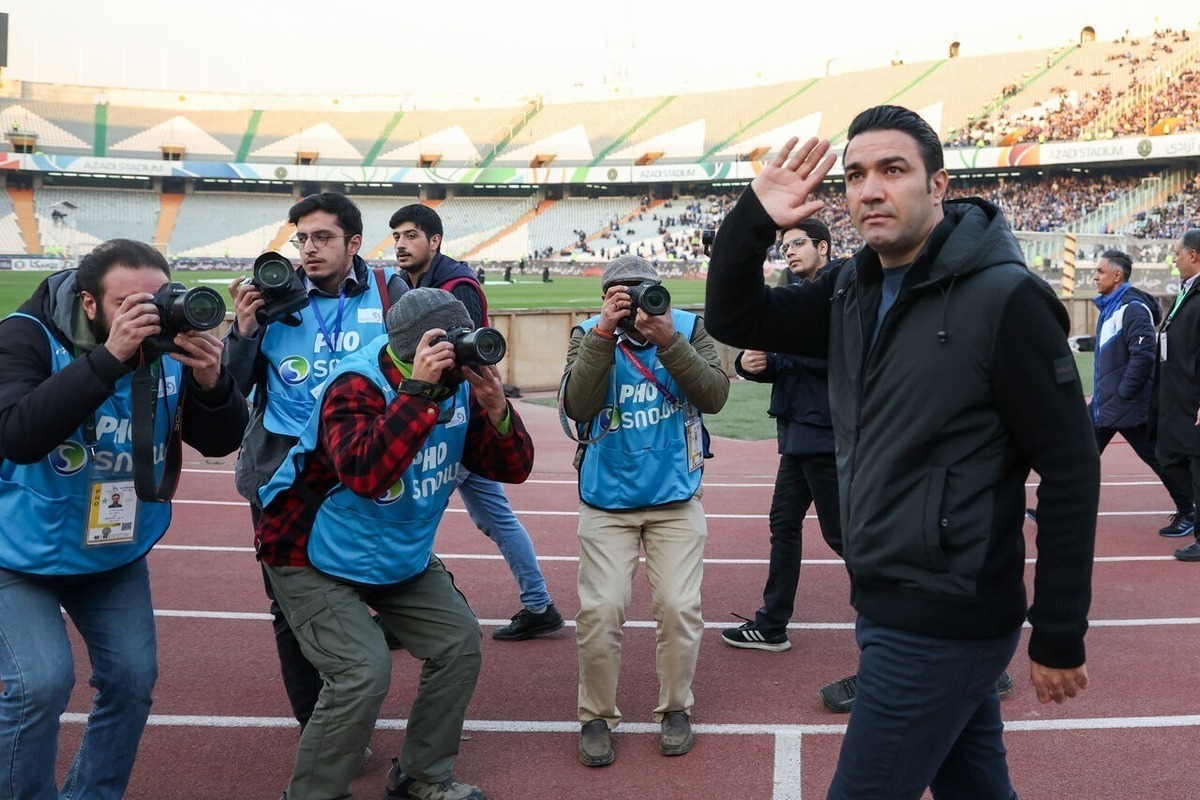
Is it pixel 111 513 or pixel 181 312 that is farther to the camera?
pixel 111 513

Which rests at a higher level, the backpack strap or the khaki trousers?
the backpack strap

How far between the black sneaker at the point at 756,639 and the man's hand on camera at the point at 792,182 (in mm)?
3250

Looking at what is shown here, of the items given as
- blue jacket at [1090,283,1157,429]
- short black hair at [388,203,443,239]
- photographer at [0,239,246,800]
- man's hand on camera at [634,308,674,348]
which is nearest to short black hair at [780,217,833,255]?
man's hand on camera at [634,308,674,348]

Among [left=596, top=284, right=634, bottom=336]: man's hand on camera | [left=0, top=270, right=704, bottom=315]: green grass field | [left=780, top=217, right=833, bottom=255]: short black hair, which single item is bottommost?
[left=596, top=284, right=634, bottom=336]: man's hand on camera

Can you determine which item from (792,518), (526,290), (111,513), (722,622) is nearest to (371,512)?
(111,513)

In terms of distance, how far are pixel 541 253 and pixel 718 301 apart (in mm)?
63208

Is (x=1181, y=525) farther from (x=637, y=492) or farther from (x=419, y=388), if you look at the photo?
(x=419, y=388)

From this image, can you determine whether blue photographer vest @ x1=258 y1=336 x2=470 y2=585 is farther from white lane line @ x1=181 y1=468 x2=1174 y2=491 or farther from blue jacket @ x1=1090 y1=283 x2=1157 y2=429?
white lane line @ x1=181 y1=468 x2=1174 y2=491

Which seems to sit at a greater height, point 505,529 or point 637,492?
point 637,492

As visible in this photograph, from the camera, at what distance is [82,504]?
10.4 ft

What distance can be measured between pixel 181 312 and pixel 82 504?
663mm

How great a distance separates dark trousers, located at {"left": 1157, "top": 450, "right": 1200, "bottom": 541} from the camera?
7043 millimetres

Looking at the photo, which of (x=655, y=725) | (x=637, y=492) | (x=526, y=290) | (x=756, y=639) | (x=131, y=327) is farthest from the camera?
(x=526, y=290)

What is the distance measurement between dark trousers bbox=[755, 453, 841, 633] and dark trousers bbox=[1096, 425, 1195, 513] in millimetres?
3030
